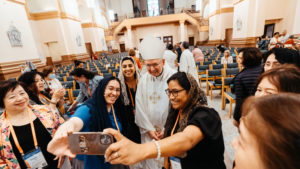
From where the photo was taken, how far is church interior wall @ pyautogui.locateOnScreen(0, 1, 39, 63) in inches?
231

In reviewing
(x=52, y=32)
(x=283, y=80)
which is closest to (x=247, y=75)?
(x=283, y=80)

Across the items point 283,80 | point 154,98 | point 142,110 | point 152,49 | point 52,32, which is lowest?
point 142,110

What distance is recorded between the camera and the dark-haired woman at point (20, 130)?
3.58 feet

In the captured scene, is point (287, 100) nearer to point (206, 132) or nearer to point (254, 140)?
point (254, 140)

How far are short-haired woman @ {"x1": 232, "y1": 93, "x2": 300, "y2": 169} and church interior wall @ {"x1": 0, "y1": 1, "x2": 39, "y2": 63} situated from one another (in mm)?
8445

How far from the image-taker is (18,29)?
21.6 feet

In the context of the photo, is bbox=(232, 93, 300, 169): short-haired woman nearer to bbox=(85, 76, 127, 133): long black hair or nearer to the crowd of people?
the crowd of people

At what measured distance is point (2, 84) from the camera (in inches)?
44.1

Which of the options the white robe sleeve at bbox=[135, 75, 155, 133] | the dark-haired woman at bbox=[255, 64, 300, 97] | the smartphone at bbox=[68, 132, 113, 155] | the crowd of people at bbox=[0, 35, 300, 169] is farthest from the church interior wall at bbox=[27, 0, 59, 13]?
the dark-haired woman at bbox=[255, 64, 300, 97]

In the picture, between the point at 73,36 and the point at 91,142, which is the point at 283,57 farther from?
the point at 73,36

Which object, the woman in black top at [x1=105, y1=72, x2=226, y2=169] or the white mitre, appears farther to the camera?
the white mitre

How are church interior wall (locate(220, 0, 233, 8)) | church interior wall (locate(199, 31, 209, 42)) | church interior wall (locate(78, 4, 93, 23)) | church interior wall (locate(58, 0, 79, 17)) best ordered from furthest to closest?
church interior wall (locate(199, 31, 209, 42)), church interior wall (locate(78, 4, 93, 23)), church interior wall (locate(220, 0, 233, 8)), church interior wall (locate(58, 0, 79, 17))

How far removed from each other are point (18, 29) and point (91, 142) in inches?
354

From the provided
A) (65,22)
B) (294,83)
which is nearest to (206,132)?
(294,83)
